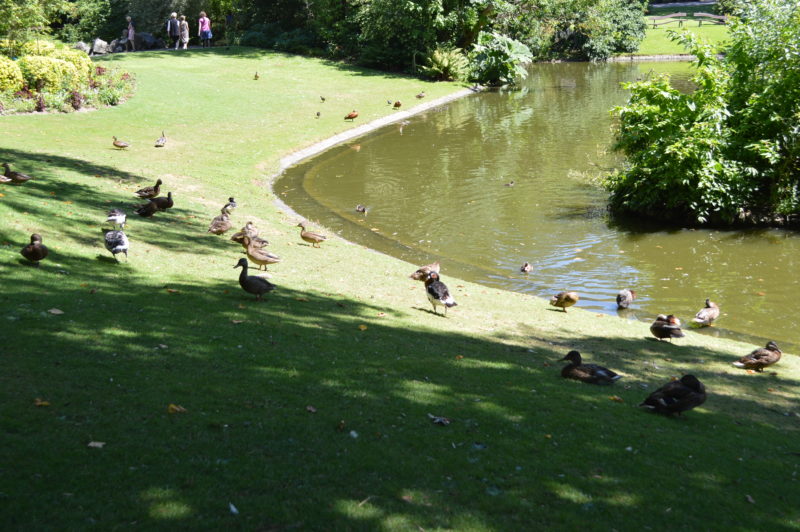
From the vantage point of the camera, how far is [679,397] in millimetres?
10141

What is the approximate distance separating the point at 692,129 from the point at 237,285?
16.9 metres

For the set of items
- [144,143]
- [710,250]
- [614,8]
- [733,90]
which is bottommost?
[710,250]

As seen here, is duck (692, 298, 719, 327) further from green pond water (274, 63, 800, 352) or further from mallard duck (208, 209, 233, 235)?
mallard duck (208, 209, 233, 235)

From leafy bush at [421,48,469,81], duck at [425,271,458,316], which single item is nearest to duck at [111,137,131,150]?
duck at [425,271,458,316]

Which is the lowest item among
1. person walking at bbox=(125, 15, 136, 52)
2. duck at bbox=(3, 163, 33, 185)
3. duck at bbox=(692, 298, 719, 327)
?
duck at bbox=(692, 298, 719, 327)

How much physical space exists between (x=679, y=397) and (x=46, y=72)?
34.0 metres

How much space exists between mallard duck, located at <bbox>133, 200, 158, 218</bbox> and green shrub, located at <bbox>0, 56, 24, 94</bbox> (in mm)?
18536

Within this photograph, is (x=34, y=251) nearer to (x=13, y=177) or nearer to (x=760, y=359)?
(x=13, y=177)

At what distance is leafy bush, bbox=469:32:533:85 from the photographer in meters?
59.9

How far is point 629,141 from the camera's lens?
84.9 ft

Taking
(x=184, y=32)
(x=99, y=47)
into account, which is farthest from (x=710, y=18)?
(x=99, y=47)

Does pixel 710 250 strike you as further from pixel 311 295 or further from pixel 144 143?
pixel 144 143

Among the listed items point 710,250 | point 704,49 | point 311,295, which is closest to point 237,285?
point 311,295

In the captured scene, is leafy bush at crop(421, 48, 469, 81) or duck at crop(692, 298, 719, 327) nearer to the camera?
duck at crop(692, 298, 719, 327)
